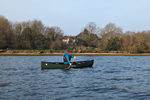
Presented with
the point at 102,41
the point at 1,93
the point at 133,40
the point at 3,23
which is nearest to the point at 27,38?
the point at 3,23

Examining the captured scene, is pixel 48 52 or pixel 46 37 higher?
pixel 46 37

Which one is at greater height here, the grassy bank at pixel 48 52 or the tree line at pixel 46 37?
the tree line at pixel 46 37

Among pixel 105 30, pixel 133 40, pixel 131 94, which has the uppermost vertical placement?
pixel 105 30

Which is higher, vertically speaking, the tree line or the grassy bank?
the tree line

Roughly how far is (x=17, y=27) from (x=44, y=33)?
11979 mm

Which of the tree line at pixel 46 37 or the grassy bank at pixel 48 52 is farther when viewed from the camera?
the tree line at pixel 46 37

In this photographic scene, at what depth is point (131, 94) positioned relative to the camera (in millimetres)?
11367

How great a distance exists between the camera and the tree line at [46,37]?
75.2 meters

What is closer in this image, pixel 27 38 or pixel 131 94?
pixel 131 94

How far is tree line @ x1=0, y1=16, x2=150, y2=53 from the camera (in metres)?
75.2

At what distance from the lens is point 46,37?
84750mm

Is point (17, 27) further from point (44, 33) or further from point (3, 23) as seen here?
point (44, 33)

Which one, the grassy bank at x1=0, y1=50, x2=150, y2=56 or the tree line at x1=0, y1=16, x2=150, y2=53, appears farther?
the tree line at x1=0, y1=16, x2=150, y2=53

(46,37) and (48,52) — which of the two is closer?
(48,52)
